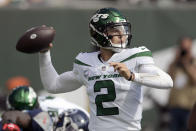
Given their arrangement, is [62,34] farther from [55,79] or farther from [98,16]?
[98,16]

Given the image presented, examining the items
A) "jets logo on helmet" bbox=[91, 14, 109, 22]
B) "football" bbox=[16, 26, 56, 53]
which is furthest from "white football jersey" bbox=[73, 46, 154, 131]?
"football" bbox=[16, 26, 56, 53]

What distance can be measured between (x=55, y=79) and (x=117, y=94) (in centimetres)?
73

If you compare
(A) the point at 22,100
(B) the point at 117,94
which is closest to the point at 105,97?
(B) the point at 117,94

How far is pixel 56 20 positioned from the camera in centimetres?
1078

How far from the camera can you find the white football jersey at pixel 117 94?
190 inches

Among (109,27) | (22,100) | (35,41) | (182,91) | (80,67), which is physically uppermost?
(109,27)

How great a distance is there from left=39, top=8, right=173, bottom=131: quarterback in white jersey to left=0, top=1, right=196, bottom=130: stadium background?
201 inches

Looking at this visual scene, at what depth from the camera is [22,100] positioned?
607 centimetres

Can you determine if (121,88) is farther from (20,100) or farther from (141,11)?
(141,11)

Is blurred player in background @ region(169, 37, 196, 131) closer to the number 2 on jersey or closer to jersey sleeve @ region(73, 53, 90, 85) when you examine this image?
jersey sleeve @ region(73, 53, 90, 85)

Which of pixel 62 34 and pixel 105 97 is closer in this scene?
pixel 105 97

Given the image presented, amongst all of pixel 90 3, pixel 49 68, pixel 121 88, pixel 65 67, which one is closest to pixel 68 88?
pixel 49 68

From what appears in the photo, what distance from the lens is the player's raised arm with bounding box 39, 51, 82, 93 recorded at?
206 inches

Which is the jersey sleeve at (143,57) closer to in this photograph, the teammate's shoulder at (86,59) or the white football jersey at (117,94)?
the white football jersey at (117,94)
